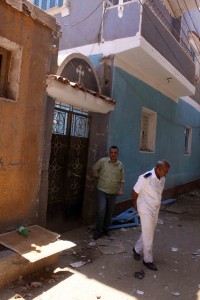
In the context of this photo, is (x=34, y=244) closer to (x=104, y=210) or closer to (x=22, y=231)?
(x=22, y=231)

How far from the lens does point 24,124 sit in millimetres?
4594

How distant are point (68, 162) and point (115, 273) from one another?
250cm

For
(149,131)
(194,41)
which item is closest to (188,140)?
(194,41)

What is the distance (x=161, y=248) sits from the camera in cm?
567

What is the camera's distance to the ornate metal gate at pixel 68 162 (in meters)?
5.81

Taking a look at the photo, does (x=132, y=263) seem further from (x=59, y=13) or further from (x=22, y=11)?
(x=59, y=13)

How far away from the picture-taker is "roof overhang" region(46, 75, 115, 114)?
4941 millimetres

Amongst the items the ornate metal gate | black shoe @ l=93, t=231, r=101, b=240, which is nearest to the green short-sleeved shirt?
the ornate metal gate

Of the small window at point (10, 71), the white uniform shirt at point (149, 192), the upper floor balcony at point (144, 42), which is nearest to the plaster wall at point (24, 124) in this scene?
the small window at point (10, 71)

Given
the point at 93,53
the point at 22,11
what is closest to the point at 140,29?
the point at 93,53

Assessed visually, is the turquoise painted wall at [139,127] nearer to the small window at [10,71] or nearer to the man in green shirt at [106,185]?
the man in green shirt at [106,185]

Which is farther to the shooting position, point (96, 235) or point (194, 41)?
point (194, 41)

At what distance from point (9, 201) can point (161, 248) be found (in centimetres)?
302

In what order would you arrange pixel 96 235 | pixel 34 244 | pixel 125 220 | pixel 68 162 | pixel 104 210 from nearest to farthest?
pixel 34 244 < pixel 96 235 < pixel 104 210 < pixel 68 162 < pixel 125 220
